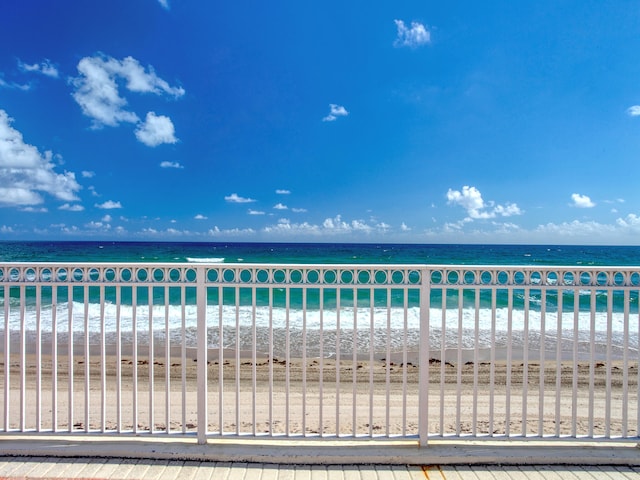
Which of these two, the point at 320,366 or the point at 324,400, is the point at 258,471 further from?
the point at 324,400

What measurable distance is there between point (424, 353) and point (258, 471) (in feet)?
3.84

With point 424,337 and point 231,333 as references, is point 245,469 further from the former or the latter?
point 231,333

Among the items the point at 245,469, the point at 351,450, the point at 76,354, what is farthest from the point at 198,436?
the point at 76,354

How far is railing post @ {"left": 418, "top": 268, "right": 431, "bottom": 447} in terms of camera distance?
7.91ft

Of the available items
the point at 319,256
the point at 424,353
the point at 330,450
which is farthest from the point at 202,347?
the point at 319,256

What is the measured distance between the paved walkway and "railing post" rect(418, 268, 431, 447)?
0.67 feet

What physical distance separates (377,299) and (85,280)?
12.6 m

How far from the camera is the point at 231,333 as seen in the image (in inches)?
314

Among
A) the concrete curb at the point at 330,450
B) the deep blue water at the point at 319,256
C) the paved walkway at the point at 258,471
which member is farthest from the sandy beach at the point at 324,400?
the deep blue water at the point at 319,256

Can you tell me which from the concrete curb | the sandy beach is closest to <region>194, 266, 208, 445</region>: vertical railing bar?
the concrete curb

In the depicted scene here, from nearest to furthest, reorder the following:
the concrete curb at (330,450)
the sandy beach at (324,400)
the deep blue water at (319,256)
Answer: the concrete curb at (330,450) < the sandy beach at (324,400) < the deep blue water at (319,256)

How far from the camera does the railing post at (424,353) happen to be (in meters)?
2.41

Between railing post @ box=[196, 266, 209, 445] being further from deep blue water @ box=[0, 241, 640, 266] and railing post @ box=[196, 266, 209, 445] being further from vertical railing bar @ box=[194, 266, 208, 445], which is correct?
deep blue water @ box=[0, 241, 640, 266]

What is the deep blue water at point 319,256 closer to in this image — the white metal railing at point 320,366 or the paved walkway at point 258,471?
the white metal railing at point 320,366
